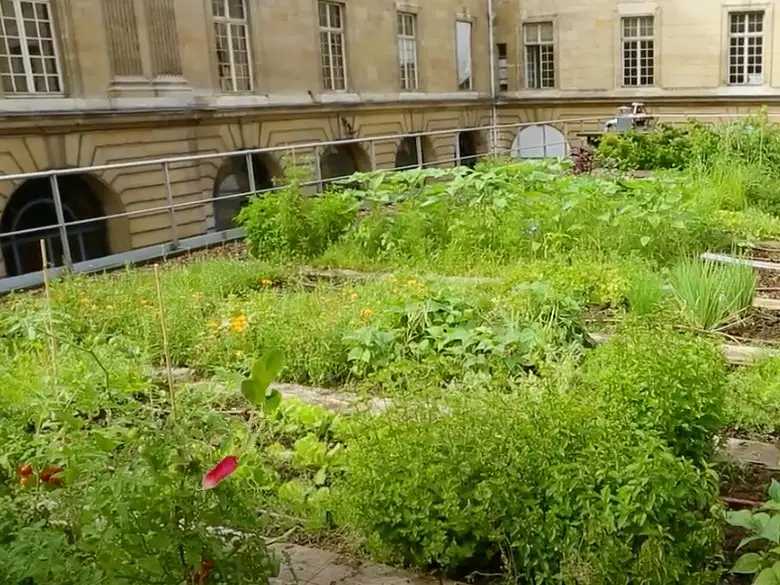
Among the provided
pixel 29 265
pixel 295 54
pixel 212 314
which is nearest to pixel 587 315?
pixel 212 314

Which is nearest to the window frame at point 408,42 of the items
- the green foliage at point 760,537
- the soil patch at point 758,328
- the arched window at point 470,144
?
the arched window at point 470,144

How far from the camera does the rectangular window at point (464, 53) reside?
26.3 m

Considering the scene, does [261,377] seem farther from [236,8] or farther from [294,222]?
[236,8]

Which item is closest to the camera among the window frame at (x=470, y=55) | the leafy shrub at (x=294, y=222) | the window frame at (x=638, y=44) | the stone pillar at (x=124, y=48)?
the leafy shrub at (x=294, y=222)

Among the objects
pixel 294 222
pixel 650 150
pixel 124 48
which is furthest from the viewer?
pixel 124 48

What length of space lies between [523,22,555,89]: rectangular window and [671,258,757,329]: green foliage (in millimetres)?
22053

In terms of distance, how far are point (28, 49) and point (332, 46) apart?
856 centimetres

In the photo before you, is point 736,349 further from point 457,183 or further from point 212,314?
point 457,183

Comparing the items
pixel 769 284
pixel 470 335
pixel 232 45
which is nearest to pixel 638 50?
pixel 232 45

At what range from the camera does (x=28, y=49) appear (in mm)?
14578

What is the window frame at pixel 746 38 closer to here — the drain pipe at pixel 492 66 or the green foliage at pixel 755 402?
the drain pipe at pixel 492 66

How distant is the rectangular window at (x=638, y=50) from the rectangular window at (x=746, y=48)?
219 cm

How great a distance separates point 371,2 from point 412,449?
21.1 metres

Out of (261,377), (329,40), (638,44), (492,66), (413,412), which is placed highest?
(329,40)
